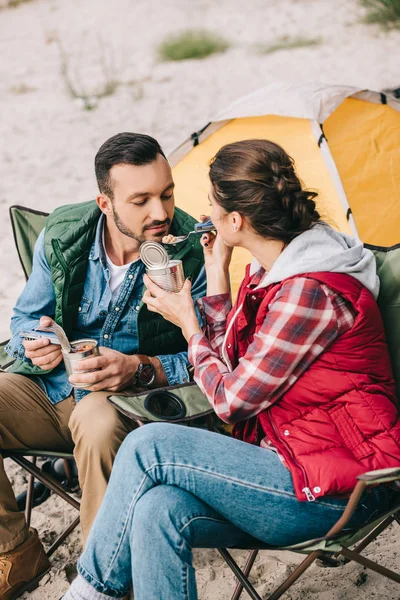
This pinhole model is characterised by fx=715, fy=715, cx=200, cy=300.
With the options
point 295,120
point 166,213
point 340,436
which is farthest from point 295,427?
point 295,120

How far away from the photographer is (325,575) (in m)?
2.67

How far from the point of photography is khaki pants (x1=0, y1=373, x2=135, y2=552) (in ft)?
7.93

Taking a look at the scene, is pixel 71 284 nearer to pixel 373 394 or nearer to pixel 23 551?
pixel 23 551

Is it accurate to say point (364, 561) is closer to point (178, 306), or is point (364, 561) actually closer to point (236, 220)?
point (178, 306)

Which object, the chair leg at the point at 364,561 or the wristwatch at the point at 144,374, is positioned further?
the wristwatch at the point at 144,374

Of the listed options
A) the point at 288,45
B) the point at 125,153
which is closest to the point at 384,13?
the point at 288,45

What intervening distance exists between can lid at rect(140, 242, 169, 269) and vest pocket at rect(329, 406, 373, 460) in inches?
31.4

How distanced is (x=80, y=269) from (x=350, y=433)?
4.55 feet

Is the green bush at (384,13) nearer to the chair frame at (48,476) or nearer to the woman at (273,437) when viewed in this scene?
the woman at (273,437)

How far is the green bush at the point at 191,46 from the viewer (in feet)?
36.4

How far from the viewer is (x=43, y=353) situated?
2.82 metres

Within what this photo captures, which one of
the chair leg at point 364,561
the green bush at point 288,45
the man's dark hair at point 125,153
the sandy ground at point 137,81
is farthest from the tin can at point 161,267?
the green bush at point 288,45

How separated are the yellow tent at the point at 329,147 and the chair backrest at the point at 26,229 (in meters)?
0.95

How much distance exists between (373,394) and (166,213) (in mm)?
1183
